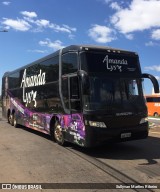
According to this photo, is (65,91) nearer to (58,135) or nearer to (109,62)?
(109,62)

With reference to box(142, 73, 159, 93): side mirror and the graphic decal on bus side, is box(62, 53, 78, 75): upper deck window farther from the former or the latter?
box(142, 73, 159, 93): side mirror

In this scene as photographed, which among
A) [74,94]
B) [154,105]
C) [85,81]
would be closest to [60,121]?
[74,94]

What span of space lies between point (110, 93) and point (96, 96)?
1.73 feet

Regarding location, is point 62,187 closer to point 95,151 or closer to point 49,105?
point 95,151

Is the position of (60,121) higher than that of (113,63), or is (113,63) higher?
(113,63)

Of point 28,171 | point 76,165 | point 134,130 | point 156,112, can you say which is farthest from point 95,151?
point 156,112

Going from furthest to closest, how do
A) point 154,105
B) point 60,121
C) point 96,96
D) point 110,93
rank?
1. point 154,105
2. point 60,121
3. point 110,93
4. point 96,96

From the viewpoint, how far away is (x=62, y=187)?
23.9ft

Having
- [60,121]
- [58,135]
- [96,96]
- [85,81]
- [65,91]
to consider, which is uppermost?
[85,81]

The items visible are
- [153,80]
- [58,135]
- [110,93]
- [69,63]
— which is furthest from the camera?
[58,135]

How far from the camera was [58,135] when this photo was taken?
1310 cm

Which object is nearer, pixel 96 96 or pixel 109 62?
pixel 96 96

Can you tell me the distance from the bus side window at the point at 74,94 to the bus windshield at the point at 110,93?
45 centimetres

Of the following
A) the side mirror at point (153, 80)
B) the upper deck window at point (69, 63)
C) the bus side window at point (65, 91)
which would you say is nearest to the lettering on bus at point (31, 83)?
the upper deck window at point (69, 63)
